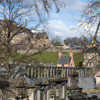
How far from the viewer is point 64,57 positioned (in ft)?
73.9

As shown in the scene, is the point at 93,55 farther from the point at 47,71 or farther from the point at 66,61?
the point at 66,61

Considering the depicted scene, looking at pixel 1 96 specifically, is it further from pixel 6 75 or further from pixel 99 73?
pixel 99 73

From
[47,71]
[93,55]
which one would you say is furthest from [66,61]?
[93,55]

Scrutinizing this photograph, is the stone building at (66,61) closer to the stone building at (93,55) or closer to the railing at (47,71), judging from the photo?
the railing at (47,71)

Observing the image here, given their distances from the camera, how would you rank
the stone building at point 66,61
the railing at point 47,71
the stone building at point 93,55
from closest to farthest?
the stone building at point 93,55 < the railing at point 47,71 < the stone building at point 66,61

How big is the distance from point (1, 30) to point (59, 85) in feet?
7.24

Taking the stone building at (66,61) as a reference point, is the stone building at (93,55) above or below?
above

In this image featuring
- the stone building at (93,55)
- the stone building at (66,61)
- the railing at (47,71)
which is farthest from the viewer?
the stone building at (66,61)

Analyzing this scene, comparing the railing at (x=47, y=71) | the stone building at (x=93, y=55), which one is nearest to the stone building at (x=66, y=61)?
the railing at (x=47, y=71)

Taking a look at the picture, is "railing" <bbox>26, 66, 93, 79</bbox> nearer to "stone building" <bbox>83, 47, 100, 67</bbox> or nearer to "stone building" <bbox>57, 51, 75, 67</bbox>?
"stone building" <bbox>83, 47, 100, 67</bbox>

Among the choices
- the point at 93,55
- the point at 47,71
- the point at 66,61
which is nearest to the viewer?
the point at 93,55

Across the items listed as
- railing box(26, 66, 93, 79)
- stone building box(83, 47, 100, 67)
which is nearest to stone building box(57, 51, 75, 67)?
railing box(26, 66, 93, 79)

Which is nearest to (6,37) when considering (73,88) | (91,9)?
(73,88)

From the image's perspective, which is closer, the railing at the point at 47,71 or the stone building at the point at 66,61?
the railing at the point at 47,71
